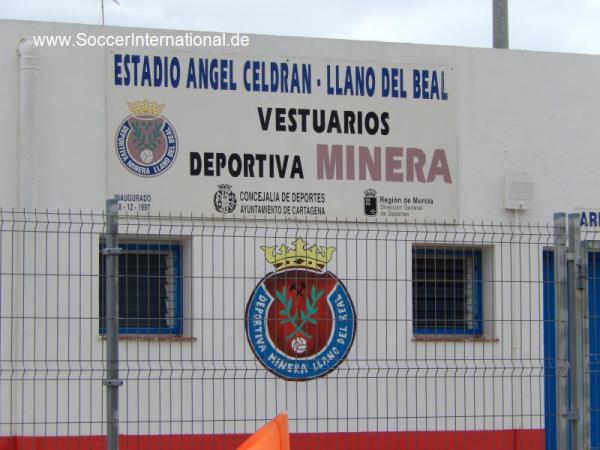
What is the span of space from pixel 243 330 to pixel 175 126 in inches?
70.8

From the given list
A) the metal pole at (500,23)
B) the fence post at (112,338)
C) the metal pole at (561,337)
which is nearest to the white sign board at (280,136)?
the metal pole at (561,337)

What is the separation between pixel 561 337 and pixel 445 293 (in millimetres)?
2165

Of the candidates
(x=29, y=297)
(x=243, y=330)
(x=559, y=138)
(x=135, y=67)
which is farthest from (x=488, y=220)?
(x=29, y=297)

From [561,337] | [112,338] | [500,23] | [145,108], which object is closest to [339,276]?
[145,108]

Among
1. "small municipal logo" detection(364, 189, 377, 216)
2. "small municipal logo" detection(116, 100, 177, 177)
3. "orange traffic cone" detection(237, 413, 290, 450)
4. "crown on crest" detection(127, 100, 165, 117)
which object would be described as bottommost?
"orange traffic cone" detection(237, 413, 290, 450)

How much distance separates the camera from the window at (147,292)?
29.3ft

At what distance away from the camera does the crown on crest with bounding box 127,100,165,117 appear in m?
9.49

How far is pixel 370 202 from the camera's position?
9953 millimetres

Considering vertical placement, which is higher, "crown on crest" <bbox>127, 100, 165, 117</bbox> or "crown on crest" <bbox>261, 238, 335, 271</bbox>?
"crown on crest" <bbox>127, 100, 165, 117</bbox>

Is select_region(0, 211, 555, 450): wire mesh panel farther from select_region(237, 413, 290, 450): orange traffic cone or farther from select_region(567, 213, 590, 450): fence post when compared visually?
select_region(237, 413, 290, 450): orange traffic cone

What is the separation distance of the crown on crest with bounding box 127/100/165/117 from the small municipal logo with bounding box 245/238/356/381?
1.47 meters

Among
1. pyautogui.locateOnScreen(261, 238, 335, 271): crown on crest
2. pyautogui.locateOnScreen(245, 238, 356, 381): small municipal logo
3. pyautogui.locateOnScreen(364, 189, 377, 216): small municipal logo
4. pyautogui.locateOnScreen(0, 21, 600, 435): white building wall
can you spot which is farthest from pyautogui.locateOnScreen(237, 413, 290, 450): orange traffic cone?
pyautogui.locateOnScreen(364, 189, 377, 216): small municipal logo

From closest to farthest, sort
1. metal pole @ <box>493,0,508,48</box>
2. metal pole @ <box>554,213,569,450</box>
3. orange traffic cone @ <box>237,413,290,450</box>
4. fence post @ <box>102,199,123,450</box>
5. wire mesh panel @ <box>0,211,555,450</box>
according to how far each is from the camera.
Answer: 1. orange traffic cone @ <box>237,413,290,450</box>
2. fence post @ <box>102,199,123,450</box>
3. metal pole @ <box>554,213,569,450</box>
4. wire mesh panel @ <box>0,211,555,450</box>
5. metal pole @ <box>493,0,508,48</box>

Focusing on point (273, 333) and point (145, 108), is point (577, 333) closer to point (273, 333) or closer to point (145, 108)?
point (273, 333)
